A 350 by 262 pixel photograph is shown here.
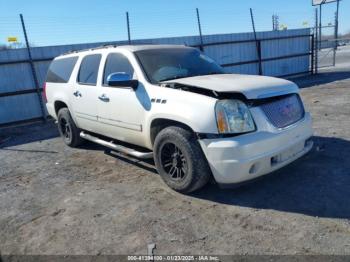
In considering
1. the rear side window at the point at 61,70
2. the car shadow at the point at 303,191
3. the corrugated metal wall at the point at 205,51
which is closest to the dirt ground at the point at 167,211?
the car shadow at the point at 303,191

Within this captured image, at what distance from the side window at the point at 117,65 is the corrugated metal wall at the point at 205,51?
19.6 ft

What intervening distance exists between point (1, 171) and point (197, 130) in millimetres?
3970

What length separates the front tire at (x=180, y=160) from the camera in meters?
3.77

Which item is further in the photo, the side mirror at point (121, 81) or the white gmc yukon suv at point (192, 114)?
the side mirror at point (121, 81)

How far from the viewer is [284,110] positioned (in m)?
3.96

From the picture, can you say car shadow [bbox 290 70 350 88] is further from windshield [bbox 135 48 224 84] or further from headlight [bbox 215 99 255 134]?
headlight [bbox 215 99 255 134]

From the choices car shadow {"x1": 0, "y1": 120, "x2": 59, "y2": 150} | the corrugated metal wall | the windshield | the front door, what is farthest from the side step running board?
the corrugated metal wall

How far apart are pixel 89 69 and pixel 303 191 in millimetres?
3873

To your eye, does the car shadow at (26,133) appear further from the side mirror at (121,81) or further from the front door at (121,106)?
the side mirror at (121,81)

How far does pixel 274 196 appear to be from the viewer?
3848 mm

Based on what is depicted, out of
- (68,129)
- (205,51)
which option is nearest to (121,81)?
(68,129)

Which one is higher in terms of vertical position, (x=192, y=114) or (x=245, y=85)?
(x=245, y=85)

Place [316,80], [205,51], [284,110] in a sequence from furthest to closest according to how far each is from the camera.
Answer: [316,80], [205,51], [284,110]

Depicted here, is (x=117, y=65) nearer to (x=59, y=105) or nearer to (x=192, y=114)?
(x=192, y=114)
